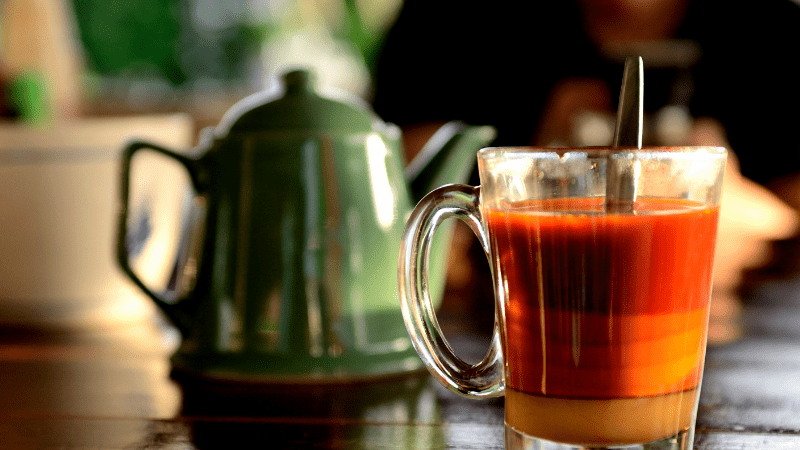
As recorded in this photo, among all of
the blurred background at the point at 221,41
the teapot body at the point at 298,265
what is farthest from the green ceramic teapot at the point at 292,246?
the blurred background at the point at 221,41

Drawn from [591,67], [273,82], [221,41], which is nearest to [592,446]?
[591,67]

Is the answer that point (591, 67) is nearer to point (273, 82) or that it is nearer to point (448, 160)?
point (273, 82)

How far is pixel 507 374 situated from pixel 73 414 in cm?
27

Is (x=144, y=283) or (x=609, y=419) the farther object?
(x=144, y=283)

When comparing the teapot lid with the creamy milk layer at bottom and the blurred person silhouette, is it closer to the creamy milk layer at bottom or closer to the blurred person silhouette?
the creamy milk layer at bottom

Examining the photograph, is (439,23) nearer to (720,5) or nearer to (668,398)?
(720,5)

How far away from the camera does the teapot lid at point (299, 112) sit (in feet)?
1.82

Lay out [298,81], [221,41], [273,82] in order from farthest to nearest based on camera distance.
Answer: [221,41] → [273,82] → [298,81]

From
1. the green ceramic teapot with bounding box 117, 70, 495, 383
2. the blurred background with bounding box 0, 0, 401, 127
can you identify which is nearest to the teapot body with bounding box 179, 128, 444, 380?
the green ceramic teapot with bounding box 117, 70, 495, 383

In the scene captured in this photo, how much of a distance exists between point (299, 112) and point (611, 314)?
0.96ft

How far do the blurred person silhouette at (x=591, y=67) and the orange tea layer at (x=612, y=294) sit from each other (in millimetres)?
1948

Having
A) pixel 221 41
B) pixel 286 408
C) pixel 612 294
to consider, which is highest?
pixel 221 41

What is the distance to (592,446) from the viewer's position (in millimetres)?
344

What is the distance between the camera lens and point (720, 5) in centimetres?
248
